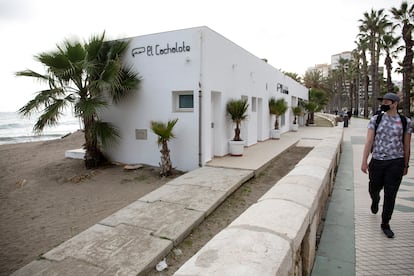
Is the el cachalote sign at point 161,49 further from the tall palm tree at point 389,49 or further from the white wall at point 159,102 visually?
the tall palm tree at point 389,49

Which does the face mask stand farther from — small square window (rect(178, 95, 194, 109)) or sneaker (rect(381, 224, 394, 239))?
small square window (rect(178, 95, 194, 109))

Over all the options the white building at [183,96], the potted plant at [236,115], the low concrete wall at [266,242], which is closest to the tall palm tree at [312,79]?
the white building at [183,96]

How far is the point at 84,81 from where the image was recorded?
825 centimetres

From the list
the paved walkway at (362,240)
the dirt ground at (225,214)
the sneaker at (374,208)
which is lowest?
the dirt ground at (225,214)

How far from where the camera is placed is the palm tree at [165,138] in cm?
716

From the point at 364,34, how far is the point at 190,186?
36.4 meters

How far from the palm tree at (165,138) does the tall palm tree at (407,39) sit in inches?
786

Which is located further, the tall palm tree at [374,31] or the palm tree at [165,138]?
the tall palm tree at [374,31]

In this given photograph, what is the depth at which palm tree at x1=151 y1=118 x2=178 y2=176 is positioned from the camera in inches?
282

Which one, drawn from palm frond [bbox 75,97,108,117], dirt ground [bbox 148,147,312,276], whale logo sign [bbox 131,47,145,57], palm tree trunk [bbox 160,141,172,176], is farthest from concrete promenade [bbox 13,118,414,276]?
whale logo sign [bbox 131,47,145,57]

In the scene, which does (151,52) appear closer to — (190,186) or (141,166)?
(141,166)

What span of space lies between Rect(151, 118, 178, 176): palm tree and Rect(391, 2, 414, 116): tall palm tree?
65.5 ft

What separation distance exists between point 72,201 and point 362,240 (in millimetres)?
6206

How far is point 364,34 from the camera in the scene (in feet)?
106
